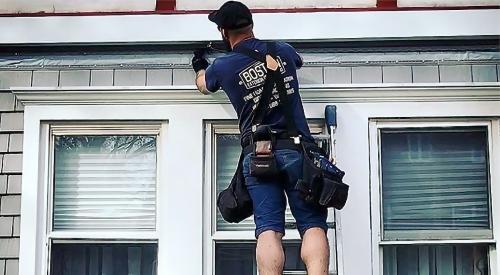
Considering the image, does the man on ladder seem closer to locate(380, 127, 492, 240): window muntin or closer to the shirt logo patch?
the shirt logo patch

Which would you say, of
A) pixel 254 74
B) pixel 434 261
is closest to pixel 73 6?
pixel 254 74

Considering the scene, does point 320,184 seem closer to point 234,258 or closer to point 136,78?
point 234,258

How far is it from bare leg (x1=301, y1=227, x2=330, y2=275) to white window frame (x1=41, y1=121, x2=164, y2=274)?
133cm

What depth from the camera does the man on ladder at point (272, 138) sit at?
3.81 metres

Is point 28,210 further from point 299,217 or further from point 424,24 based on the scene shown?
point 424,24

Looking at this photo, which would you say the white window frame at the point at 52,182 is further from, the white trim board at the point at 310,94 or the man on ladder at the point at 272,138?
the man on ladder at the point at 272,138

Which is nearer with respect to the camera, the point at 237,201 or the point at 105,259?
the point at 237,201

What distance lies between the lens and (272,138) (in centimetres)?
393

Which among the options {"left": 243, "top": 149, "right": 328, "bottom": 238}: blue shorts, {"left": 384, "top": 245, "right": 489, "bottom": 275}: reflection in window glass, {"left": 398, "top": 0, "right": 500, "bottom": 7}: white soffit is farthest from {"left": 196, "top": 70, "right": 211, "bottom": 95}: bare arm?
{"left": 384, "top": 245, "right": 489, "bottom": 275}: reflection in window glass

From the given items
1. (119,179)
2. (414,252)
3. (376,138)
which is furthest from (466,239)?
(119,179)

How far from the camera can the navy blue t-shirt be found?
400 cm

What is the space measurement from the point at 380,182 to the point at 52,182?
6.20ft

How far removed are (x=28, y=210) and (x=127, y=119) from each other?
764 mm

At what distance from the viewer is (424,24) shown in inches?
194
